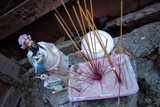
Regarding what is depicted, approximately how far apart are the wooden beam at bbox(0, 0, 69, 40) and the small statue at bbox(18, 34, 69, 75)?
519 millimetres

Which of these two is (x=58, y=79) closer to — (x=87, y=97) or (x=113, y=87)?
(x=87, y=97)

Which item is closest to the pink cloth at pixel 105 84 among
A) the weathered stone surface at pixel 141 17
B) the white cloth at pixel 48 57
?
the white cloth at pixel 48 57

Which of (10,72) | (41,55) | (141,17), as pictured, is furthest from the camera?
(141,17)

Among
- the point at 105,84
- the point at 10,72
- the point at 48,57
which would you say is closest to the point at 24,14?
the point at 10,72

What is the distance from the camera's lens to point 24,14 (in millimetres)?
1521

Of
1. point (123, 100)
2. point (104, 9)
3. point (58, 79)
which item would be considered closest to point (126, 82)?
point (123, 100)

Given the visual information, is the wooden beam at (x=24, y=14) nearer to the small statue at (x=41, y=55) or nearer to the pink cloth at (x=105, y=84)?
the small statue at (x=41, y=55)

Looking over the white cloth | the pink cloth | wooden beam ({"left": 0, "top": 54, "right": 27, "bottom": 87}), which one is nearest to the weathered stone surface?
the pink cloth

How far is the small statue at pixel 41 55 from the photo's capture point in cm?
97

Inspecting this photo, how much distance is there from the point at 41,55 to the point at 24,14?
705 millimetres

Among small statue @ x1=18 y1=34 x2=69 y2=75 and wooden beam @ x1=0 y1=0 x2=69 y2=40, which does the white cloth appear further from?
wooden beam @ x1=0 y1=0 x2=69 y2=40

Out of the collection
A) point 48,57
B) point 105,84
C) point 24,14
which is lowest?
point 105,84

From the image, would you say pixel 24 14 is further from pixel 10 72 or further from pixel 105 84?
pixel 105 84

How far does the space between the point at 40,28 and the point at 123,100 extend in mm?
1189
